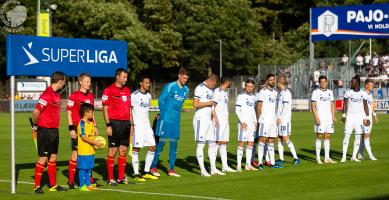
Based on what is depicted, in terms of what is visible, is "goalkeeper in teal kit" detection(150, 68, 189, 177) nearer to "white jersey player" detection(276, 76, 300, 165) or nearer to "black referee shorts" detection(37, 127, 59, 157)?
"black referee shorts" detection(37, 127, 59, 157)

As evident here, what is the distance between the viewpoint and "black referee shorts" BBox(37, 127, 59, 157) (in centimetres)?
1608

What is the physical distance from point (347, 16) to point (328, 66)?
4.36m

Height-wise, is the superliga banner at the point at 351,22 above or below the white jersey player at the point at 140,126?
above

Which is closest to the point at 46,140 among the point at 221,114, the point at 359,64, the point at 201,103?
the point at 201,103

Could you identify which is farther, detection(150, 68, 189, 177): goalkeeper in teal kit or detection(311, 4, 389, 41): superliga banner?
detection(311, 4, 389, 41): superliga banner

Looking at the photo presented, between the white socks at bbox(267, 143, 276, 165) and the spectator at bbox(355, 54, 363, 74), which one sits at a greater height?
the spectator at bbox(355, 54, 363, 74)

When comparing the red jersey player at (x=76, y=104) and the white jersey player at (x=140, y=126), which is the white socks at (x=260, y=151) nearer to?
the white jersey player at (x=140, y=126)

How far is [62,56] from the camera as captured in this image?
18.2m

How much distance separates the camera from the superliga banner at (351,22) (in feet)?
184

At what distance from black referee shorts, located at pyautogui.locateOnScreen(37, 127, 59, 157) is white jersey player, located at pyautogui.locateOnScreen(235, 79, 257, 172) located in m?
5.57

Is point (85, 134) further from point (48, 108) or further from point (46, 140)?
point (48, 108)

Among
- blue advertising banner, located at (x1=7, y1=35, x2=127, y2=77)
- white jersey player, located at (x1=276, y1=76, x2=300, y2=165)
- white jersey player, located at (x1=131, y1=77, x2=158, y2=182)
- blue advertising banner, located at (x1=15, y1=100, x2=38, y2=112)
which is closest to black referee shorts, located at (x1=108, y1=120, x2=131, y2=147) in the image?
white jersey player, located at (x1=131, y1=77, x2=158, y2=182)

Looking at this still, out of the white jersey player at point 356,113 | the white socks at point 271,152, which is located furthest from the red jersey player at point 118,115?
the white jersey player at point 356,113

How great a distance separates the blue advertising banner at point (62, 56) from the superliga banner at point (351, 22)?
129 ft
